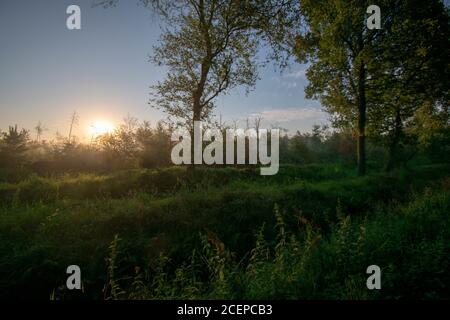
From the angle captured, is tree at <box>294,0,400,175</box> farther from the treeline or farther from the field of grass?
the field of grass

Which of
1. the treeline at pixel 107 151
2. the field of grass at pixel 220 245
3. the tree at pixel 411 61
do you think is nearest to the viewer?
the field of grass at pixel 220 245

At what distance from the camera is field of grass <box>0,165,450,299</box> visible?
4.70m

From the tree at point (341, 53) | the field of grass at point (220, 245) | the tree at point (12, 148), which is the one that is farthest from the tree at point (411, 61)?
the tree at point (12, 148)

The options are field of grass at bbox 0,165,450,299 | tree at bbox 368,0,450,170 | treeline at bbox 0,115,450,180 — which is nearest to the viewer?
field of grass at bbox 0,165,450,299

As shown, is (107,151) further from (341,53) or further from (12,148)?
(341,53)

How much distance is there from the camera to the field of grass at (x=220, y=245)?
4695mm

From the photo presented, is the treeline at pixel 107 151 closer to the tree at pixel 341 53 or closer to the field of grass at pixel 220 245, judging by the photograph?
the tree at pixel 341 53

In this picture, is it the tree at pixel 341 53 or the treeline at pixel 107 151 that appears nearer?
the tree at pixel 341 53

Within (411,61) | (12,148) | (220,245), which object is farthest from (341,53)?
(12,148)

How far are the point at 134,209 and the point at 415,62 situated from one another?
19.1 m

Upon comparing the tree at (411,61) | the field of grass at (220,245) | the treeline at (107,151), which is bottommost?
the field of grass at (220,245)

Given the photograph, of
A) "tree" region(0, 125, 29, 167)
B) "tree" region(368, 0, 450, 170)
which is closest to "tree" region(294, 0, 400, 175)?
"tree" region(368, 0, 450, 170)

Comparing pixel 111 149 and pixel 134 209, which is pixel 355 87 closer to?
pixel 134 209
